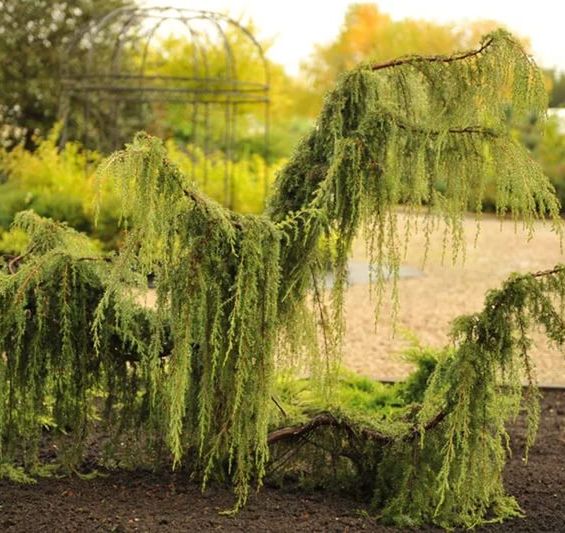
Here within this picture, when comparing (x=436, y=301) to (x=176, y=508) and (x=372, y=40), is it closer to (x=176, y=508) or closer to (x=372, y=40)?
(x=176, y=508)

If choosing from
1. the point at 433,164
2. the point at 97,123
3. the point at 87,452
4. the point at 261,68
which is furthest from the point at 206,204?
the point at 261,68

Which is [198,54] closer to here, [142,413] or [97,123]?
[97,123]

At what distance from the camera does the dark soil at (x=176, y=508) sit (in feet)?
13.4

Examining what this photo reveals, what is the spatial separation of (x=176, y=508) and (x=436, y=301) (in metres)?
6.91

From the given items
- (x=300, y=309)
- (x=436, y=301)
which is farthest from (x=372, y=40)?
(x=300, y=309)

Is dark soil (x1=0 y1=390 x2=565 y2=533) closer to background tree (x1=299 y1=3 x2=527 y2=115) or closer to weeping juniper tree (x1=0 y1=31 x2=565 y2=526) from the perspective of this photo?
weeping juniper tree (x1=0 y1=31 x2=565 y2=526)

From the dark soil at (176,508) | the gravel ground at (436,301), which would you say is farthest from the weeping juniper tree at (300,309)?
the gravel ground at (436,301)

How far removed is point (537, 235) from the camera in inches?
655

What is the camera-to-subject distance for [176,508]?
4.26 metres

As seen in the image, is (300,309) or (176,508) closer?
(176,508)

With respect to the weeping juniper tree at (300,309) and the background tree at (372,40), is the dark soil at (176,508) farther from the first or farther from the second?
the background tree at (372,40)

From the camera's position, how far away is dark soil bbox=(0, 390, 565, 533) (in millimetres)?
4090

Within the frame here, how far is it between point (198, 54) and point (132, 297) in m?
15.4

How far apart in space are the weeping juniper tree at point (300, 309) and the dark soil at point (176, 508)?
0.36 feet
